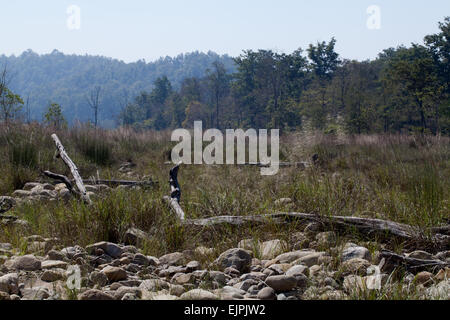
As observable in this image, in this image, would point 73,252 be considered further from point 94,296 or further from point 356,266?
point 356,266

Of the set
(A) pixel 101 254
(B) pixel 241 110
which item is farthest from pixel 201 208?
(B) pixel 241 110

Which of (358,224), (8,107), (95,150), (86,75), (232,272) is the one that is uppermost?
(86,75)

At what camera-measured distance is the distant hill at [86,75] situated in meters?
120

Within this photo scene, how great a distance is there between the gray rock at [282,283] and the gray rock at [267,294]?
0.11 metres

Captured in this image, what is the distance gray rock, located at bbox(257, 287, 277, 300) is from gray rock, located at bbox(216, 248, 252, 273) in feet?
1.56

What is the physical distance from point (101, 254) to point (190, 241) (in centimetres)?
63

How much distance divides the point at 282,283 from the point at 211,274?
15.4 inches

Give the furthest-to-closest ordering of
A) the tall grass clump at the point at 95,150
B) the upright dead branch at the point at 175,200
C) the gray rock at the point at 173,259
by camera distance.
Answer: the tall grass clump at the point at 95,150 < the upright dead branch at the point at 175,200 < the gray rock at the point at 173,259

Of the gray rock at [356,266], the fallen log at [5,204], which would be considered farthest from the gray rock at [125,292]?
the fallen log at [5,204]

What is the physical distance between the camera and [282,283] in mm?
1998

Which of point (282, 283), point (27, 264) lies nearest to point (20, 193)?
point (27, 264)

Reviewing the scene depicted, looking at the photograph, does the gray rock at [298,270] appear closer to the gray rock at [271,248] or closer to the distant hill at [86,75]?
the gray rock at [271,248]
